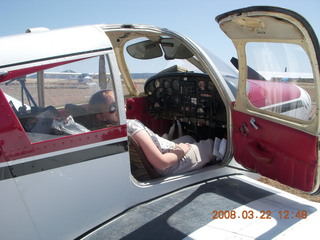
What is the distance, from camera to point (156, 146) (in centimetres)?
297

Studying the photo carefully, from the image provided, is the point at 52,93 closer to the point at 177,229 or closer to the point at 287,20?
the point at 177,229

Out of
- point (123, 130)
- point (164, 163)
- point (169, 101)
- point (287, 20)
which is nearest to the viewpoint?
point (287, 20)

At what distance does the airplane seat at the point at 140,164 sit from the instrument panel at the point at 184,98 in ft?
3.97

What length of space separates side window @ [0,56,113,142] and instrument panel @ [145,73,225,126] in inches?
66.7

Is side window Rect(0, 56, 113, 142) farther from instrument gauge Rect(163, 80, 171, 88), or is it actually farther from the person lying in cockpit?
instrument gauge Rect(163, 80, 171, 88)

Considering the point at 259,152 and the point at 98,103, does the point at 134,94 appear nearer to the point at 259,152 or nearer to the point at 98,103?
the point at 98,103

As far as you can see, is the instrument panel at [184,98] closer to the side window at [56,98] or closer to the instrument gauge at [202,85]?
the instrument gauge at [202,85]

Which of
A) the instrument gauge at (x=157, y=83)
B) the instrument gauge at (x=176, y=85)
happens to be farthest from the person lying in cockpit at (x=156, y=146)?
the instrument gauge at (x=157, y=83)

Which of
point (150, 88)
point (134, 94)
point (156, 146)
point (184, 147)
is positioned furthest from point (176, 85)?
point (156, 146)

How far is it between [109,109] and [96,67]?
1.17ft

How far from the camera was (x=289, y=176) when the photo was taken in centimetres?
262

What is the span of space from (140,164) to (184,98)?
1390 millimetres

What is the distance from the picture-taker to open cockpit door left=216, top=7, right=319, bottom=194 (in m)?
2.31

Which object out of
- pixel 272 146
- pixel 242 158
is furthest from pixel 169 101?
pixel 272 146
